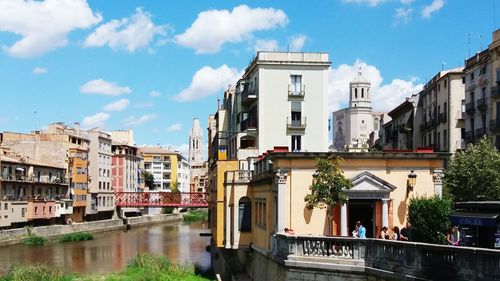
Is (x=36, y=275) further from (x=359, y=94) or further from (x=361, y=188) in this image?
(x=359, y=94)

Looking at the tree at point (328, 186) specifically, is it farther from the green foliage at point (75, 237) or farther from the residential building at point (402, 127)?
the green foliage at point (75, 237)

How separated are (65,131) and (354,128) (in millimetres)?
72785

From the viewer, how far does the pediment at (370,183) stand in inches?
1097

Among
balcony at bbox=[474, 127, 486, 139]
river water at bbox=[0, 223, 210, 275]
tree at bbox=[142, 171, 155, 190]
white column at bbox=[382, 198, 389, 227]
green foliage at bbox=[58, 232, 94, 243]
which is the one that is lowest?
river water at bbox=[0, 223, 210, 275]

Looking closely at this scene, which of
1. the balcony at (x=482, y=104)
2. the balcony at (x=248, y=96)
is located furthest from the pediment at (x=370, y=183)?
the balcony at (x=482, y=104)

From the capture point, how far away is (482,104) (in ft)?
198

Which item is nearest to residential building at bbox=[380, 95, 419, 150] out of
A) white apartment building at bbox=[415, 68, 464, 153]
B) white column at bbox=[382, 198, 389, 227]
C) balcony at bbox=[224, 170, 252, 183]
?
white apartment building at bbox=[415, 68, 464, 153]

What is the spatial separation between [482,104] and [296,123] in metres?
17.1

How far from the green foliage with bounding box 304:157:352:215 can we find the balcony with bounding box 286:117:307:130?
27.7 meters

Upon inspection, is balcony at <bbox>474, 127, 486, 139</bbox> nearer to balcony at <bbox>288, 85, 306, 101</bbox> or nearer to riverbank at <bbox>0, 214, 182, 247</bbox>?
balcony at <bbox>288, 85, 306, 101</bbox>

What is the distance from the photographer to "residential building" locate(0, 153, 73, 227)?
80500 mm

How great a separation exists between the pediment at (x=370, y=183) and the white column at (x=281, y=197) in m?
2.71

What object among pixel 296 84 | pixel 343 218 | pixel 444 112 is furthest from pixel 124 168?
pixel 343 218

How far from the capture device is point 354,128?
159125mm
